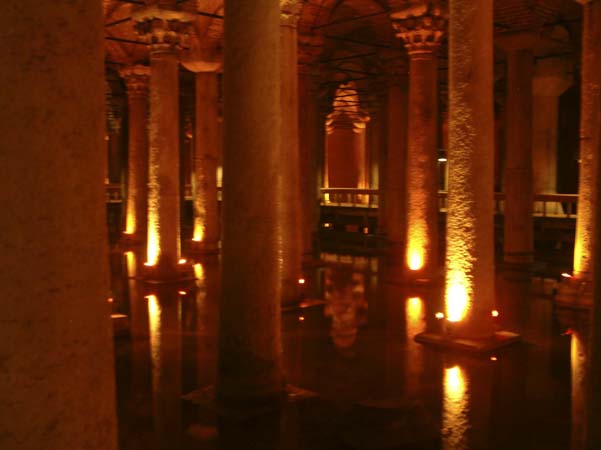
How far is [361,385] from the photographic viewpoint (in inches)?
243

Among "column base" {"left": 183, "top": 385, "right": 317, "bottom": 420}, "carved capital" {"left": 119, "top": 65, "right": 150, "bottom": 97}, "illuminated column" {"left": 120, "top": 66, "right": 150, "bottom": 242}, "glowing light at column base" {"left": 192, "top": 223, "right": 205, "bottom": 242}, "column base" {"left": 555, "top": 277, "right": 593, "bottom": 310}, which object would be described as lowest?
"column base" {"left": 183, "top": 385, "right": 317, "bottom": 420}

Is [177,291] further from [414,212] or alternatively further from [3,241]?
[3,241]

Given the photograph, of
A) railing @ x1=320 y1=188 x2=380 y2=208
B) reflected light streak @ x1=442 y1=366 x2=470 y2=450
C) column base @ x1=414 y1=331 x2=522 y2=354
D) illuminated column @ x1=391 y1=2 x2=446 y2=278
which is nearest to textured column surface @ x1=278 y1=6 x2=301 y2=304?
column base @ x1=414 y1=331 x2=522 y2=354

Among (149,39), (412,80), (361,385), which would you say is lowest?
(361,385)

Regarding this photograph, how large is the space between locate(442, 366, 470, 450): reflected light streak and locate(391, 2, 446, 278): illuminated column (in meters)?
5.03

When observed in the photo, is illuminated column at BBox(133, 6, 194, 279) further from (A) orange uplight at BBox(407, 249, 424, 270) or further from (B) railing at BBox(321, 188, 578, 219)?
(B) railing at BBox(321, 188, 578, 219)

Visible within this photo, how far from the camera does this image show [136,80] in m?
17.4

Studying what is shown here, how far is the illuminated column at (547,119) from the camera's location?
16750 mm

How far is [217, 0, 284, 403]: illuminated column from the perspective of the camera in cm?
533

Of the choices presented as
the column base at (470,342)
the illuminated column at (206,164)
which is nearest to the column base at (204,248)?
the illuminated column at (206,164)

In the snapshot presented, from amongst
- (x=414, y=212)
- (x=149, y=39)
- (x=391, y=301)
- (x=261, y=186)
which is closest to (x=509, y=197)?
(x=414, y=212)

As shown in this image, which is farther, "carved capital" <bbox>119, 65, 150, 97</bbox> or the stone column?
"carved capital" <bbox>119, 65, 150, 97</bbox>

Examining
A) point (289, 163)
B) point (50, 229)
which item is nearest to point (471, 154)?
point (289, 163)

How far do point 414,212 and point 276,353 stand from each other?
643 cm
